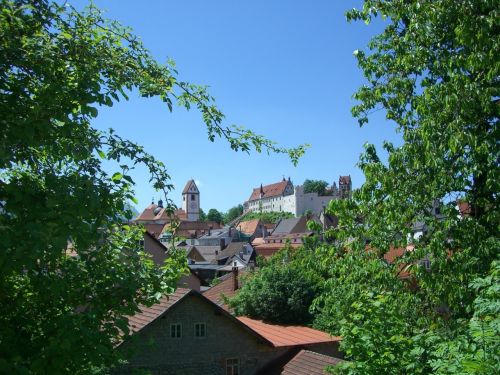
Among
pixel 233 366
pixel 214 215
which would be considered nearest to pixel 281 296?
pixel 233 366

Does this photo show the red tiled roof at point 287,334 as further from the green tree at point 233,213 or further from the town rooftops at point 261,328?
the green tree at point 233,213

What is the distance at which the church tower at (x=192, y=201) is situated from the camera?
14900cm

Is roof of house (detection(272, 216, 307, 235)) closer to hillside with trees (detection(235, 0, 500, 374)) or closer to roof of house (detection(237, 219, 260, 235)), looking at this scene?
roof of house (detection(237, 219, 260, 235))

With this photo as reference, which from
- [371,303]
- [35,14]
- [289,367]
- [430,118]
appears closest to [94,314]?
[35,14]

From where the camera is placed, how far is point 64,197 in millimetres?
2688

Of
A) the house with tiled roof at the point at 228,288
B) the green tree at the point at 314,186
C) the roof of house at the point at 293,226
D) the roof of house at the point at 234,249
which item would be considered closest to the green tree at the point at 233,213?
the green tree at the point at 314,186

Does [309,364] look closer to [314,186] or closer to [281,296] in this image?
[281,296]

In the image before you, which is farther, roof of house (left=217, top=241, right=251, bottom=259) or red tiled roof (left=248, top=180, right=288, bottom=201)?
red tiled roof (left=248, top=180, right=288, bottom=201)

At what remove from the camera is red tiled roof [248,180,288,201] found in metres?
165

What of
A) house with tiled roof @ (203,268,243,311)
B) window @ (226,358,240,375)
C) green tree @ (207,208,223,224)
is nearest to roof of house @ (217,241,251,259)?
house with tiled roof @ (203,268,243,311)

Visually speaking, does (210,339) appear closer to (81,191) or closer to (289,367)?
(289,367)

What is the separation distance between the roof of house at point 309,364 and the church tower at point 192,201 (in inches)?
5196

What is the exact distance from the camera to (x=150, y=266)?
3.93m

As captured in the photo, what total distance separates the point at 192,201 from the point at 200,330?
13116 centimetres
